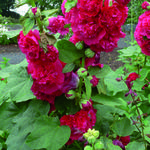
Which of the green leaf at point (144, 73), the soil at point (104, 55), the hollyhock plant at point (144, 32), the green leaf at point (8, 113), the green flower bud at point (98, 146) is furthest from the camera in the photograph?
the soil at point (104, 55)

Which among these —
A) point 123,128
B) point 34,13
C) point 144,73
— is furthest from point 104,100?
point 144,73

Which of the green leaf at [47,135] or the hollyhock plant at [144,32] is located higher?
the hollyhock plant at [144,32]

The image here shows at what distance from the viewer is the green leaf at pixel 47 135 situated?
652 mm

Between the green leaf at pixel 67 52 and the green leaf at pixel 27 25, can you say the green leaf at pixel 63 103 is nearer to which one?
the green leaf at pixel 67 52

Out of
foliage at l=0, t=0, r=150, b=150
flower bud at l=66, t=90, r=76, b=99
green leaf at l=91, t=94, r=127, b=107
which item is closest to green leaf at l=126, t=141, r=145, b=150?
foliage at l=0, t=0, r=150, b=150

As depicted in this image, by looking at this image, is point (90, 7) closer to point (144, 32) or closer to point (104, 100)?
point (104, 100)

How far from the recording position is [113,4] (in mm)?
616

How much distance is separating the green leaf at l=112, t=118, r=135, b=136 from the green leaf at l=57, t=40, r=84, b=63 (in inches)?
13.1

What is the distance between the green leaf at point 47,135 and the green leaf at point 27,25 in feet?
0.99

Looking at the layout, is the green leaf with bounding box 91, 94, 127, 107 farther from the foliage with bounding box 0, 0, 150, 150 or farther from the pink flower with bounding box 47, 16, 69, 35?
the pink flower with bounding box 47, 16, 69, 35

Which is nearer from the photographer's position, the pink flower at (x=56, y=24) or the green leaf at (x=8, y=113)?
the pink flower at (x=56, y=24)

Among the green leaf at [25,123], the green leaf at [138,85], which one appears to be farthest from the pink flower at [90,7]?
the green leaf at [138,85]

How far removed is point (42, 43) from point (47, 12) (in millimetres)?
107

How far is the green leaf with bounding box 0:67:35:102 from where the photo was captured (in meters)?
0.68
